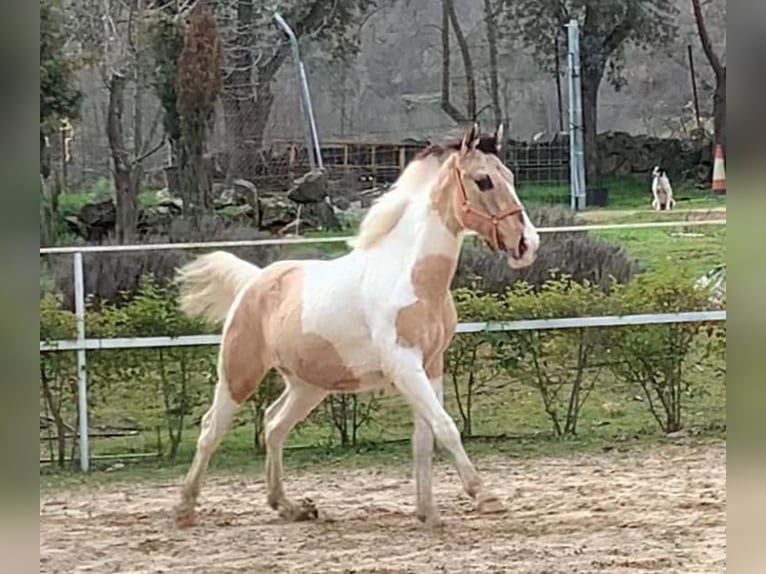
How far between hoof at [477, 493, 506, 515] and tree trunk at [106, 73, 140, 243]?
822 millimetres

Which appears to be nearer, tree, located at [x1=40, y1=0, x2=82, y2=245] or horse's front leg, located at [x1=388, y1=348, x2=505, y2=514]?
tree, located at [x1=40, y1=0, x2=82, y2=245]

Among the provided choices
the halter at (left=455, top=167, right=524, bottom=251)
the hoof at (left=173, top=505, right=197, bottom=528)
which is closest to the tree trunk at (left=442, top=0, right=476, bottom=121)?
the halter at (left=455, top=167, right=524, bottom=251)

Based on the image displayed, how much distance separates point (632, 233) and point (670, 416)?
370 mm

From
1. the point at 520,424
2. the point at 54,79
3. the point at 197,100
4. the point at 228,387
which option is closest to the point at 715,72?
the point at 520,424

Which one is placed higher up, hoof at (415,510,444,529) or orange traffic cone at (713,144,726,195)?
orange traffic cone at (713,144,726,195)

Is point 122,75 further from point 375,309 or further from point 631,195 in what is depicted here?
point 631,195

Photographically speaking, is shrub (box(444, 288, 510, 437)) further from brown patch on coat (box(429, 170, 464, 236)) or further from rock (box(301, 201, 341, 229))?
rock (box(301, 201, 341, 229))

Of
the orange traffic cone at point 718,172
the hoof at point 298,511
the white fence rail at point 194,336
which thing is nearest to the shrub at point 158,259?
the white fence rail at point 194,336

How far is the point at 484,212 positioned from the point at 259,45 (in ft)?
1.71

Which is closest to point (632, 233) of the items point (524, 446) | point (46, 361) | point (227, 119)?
point (524, 446)

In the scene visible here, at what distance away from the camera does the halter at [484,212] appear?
81.0 inches

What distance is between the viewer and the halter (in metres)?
2.06

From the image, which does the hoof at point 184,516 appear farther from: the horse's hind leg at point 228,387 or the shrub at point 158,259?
the shrub at point 158,259
